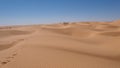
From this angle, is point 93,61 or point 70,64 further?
point 93,61

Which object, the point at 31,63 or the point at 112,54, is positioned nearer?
the point at 31,63

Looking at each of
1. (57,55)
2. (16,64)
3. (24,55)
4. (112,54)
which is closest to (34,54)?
(24,55)

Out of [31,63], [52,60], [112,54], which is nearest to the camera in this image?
[31,63]

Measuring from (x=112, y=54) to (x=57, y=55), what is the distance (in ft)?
6.38

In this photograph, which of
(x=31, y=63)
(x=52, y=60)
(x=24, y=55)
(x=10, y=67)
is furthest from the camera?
(x=24, y=55)

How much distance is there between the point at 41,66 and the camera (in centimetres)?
408

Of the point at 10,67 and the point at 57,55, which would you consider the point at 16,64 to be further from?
the point at 57,55

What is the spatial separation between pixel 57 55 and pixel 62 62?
0.71 m

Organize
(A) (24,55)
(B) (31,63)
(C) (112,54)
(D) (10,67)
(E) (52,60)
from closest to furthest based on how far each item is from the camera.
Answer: (D) (10,67) < (B) (31,63) < (E) (52,60) < (A) (24,55) < (C) (112,54)

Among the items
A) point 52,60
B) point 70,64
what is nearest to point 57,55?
point 52,60

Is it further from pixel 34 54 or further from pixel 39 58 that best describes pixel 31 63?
pixel 34 54

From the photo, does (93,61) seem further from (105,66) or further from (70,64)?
(70,64)

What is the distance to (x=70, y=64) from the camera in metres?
4.30

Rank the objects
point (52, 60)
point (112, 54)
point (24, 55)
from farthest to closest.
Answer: point (112, 54) → point (24, 55) → point (52, 60)
